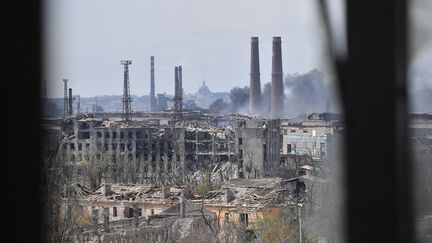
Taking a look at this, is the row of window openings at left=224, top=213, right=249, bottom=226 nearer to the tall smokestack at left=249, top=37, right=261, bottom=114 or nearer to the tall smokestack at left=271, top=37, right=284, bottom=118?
the tall smokestack at left=271, top=37, right=284, bottom=118

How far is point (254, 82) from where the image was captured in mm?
14078

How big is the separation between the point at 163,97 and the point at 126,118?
11998 mm

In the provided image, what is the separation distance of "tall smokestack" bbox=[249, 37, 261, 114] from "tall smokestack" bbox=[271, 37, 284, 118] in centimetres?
51

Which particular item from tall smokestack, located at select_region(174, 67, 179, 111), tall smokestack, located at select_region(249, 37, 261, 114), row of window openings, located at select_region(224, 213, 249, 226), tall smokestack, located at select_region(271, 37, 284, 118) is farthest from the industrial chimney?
row of window openings, located at select_region(224, 213, 249, 226)

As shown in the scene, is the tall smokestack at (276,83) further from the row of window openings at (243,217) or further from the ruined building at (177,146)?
the row of window openings at (243,217)

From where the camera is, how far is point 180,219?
402cm

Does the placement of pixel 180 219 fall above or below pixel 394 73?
below

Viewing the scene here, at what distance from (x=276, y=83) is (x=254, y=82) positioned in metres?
0.78

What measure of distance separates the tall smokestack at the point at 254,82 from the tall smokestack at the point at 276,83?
507mm

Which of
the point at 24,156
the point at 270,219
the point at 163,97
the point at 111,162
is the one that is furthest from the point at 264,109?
the point at 24,156

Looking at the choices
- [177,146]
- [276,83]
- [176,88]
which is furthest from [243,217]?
[176,88]

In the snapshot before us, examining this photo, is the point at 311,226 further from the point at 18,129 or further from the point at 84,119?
the point at 84,119

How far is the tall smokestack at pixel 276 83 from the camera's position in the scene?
42.4 feet

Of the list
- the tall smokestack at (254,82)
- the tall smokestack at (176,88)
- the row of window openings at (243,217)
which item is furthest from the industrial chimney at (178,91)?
the row of window openings at (243,217)
